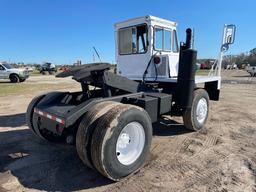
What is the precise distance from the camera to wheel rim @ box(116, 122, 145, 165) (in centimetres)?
347

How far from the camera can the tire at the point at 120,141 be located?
10.00 feet

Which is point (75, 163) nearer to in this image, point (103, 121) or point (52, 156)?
point (52, 156)

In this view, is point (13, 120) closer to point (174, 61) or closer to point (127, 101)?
point (127, 101)

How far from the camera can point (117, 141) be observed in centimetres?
329

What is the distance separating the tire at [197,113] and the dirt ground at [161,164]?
0.20 meters

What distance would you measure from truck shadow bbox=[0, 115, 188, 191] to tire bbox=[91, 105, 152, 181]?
0.31 metres

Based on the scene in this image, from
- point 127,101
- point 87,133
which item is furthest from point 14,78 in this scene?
point 87,133

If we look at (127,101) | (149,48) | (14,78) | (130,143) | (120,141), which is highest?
(149,48)

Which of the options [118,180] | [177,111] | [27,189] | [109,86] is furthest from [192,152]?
[27,189]

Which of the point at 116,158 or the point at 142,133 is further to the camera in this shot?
the point at 142,133

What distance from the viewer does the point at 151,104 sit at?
4.12 m

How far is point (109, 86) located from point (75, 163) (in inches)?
57.4

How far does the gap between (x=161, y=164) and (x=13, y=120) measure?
485cm

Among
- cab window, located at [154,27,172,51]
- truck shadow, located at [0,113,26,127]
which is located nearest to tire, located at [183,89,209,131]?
cab window, located at [154,27,172,51]
